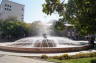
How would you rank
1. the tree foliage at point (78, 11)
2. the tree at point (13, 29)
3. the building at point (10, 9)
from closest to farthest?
the tree foliage at point (78, 11)
the tree at point (13, 29)
the building at point (10, 9)

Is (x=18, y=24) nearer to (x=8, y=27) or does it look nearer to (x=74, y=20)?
(x=8, y=27)

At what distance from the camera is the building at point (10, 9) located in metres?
77.5

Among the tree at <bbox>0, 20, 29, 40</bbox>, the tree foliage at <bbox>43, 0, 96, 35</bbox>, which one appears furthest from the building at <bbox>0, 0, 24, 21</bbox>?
the tree foliage at <bbox>43, 0, 96, 35</bbox>

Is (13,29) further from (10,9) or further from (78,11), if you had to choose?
(78,11)

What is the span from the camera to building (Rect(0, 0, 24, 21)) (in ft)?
254

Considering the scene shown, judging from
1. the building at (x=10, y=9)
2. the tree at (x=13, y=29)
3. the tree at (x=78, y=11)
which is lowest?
the tree at (x=13, y=29)

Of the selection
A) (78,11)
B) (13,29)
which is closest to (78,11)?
(78,11)

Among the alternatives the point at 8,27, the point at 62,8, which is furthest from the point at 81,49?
the point at 8,27

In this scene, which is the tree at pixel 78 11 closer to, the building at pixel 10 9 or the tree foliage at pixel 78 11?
the tree foliage at pixel 78 11

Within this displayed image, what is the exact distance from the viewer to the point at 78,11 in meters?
11.6

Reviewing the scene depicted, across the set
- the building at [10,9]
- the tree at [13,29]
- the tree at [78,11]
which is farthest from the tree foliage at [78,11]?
the building at [10,9]

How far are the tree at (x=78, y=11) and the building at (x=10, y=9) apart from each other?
63.6m

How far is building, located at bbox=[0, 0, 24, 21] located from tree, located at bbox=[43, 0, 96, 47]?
63623 mm

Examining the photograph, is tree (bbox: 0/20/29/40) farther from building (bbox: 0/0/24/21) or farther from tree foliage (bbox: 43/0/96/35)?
tree foliage (bbox: 43/0/96/35)
